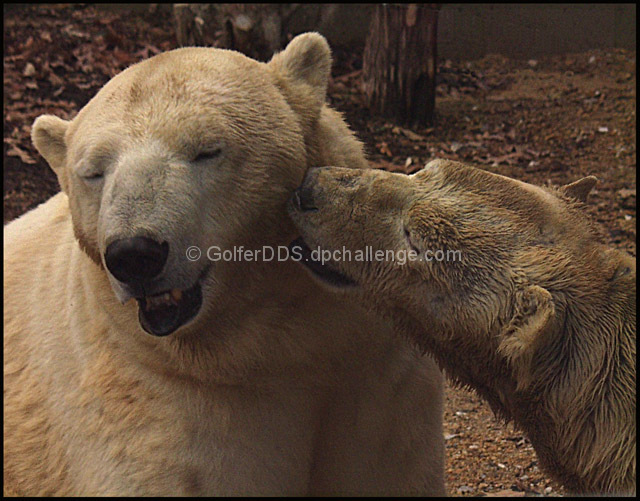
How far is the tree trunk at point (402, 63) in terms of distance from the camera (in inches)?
327

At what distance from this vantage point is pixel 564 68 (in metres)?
9.56

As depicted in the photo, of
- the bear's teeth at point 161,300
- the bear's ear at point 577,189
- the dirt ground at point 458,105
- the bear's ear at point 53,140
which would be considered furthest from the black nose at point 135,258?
the dirt ground at point 458,105

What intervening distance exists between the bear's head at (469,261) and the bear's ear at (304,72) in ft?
0.96

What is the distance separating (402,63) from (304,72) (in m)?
5.62

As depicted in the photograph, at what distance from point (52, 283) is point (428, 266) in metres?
1.68

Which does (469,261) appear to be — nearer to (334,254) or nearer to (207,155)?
(334,254)

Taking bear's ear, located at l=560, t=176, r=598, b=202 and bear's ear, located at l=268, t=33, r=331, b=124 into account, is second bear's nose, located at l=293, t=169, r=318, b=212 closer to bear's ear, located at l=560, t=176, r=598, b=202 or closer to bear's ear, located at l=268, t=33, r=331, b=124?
bear's ear, located at l=268, t=33, r=331, b=124

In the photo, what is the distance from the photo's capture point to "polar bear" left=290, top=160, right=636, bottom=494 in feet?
8.86

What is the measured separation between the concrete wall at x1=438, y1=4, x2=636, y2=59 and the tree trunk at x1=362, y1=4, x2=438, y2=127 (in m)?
0.85

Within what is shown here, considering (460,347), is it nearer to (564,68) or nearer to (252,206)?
(252,206)

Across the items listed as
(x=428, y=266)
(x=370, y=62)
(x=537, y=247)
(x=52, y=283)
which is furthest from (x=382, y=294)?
(x=370, y=62)

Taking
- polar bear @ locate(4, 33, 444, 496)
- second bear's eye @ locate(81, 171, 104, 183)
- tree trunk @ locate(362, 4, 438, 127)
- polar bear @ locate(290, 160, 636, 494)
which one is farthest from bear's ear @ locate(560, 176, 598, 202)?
tree trunk @ locate(362, 4, 438, 127)

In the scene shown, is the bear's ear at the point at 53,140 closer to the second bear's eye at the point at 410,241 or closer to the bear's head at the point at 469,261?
the bear's head at the point at 469,261

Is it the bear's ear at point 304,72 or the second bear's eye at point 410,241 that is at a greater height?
the bear's ear at point 304,72
